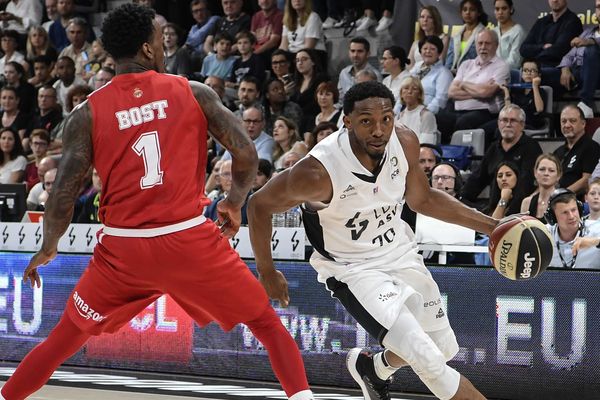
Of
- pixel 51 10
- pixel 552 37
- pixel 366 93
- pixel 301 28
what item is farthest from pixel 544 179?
pixel 51 10

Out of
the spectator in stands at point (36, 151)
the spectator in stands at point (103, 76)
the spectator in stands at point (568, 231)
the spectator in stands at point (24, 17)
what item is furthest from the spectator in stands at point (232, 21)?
the spectator in stands at point (568, 231)

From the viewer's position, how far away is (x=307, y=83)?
1234 centimetres

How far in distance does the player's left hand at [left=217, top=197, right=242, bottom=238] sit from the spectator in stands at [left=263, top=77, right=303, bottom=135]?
6.96 meters

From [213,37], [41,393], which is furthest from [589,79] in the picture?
→ [41,393]

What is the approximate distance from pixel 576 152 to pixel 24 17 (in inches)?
394

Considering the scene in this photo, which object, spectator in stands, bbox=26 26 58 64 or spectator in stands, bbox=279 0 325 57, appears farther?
spectator in stands, bbox=26 26 58 64

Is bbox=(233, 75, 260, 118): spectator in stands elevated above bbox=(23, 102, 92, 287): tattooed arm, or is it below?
below

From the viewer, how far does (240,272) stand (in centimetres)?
485

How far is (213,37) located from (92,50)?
1990 millimetres

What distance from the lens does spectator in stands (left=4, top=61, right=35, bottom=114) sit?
47.9 feet

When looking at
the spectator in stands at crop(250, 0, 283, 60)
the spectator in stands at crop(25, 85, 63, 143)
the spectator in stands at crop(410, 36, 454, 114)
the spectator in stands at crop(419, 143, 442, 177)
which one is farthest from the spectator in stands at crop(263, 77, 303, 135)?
the spectator in stands at crop(25, 85, 63, 143)

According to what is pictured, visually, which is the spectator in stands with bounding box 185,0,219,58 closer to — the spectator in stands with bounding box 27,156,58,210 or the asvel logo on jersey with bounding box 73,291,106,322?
the spectator in stands with bounding box 27,156,58,210

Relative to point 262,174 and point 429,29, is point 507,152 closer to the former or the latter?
point 262,174

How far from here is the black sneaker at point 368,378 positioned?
609cm
